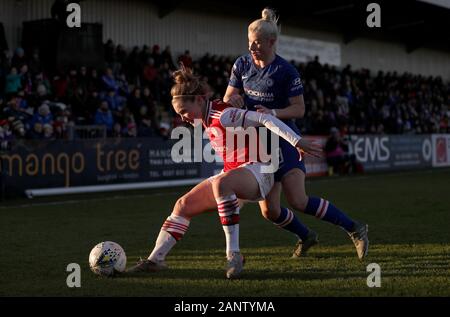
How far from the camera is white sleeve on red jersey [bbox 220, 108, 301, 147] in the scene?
5.56 m

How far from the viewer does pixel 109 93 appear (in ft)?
61.4

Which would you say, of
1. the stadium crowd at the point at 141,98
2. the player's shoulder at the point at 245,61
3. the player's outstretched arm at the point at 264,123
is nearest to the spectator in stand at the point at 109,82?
the stadium crowd at the point at 141,98

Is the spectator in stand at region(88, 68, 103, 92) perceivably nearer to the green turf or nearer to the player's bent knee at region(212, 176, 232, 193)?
the green turf

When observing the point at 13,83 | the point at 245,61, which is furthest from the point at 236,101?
the point at 13,83

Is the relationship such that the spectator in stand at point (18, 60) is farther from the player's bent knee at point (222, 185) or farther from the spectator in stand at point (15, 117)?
the player's bent knee at point (222, 185)

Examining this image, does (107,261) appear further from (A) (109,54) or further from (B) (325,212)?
(A) (109,54)

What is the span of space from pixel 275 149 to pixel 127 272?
1686 millimetres

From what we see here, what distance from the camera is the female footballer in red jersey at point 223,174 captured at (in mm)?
5613

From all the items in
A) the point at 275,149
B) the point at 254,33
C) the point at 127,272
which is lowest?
the point at 127,272

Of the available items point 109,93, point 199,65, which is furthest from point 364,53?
point 109,93

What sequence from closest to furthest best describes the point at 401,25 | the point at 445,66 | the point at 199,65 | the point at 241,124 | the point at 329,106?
the point at 241,124 → the point at 199,65 → the point at 329,106 → the point at 401,25 → the point at 445,66

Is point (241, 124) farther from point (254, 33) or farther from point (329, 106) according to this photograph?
point (329, 106)

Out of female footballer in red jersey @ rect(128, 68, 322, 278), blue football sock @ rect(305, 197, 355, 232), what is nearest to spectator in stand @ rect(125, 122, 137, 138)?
blue football sock @ rect(305, 197, 355, 232)
